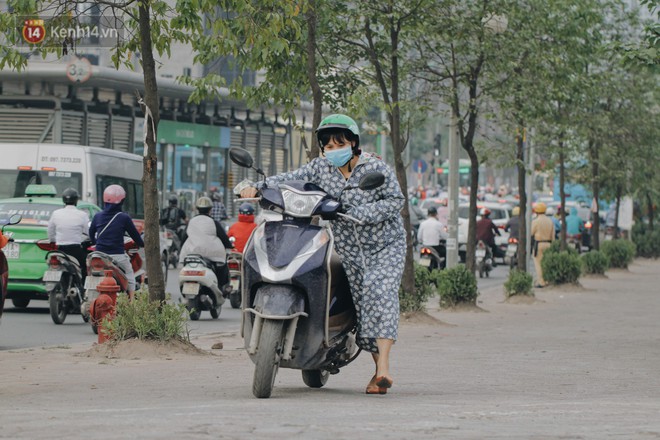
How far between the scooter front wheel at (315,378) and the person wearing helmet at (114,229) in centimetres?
630

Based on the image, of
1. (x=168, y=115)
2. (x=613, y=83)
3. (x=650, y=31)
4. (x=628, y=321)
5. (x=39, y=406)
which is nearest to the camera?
(x=39, y=406)

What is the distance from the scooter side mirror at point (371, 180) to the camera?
878cm

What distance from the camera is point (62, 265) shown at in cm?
1739

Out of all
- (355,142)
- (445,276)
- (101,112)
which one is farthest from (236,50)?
(101,112)

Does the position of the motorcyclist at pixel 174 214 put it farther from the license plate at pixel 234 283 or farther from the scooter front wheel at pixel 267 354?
the scooter front wheel at pixel 267 354

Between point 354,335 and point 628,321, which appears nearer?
point 354,335

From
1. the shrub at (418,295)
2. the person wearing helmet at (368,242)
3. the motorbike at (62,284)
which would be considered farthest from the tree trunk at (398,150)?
the person wearing helmet at (368,242)

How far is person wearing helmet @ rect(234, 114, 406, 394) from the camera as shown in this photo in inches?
363

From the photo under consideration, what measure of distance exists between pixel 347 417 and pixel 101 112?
84.1 ft

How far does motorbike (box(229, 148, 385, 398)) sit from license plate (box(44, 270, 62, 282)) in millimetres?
8904

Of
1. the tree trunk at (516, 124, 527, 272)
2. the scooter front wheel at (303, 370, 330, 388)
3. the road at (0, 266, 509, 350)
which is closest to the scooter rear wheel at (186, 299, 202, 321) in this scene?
the road at (0, 266, 509, 350)

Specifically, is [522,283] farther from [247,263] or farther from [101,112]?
[247,263]

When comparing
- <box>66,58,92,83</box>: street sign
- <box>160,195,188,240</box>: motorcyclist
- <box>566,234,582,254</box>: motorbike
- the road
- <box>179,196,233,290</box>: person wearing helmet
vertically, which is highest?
<box>66,58,92,83</box>: street sign

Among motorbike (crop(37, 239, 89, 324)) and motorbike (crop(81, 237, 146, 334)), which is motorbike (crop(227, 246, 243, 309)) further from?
motorbike (crop(81, 237, 146, 334))
